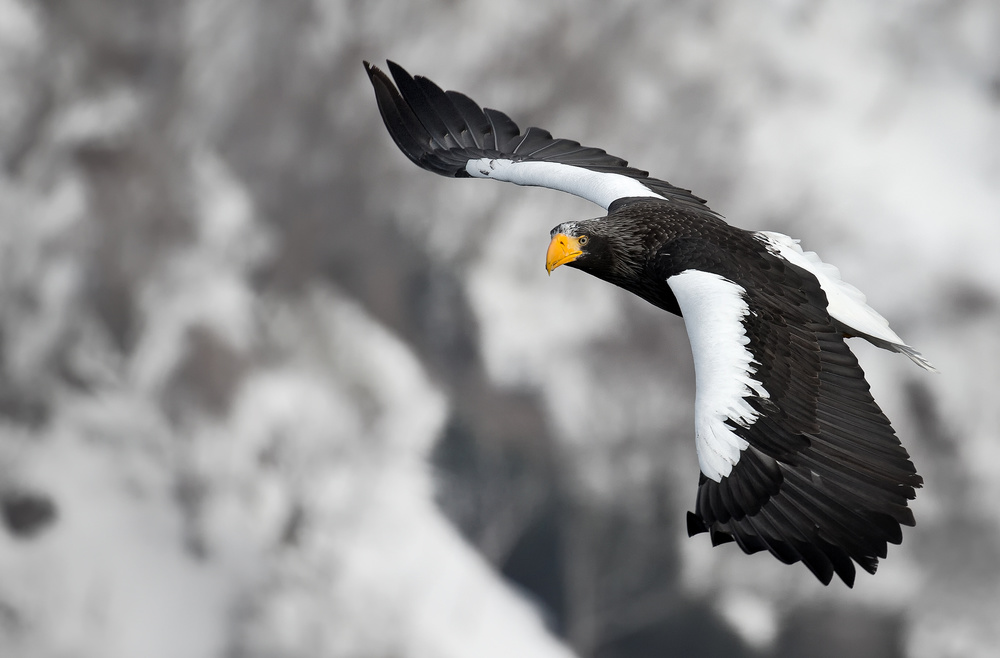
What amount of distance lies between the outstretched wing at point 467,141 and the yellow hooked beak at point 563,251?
1.80 m

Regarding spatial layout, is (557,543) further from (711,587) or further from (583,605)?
(711,587)

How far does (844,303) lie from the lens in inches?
307

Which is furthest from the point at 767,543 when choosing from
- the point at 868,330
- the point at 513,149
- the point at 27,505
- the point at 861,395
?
the point at 27,505

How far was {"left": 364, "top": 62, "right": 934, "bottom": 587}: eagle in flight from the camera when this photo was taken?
5.92 m

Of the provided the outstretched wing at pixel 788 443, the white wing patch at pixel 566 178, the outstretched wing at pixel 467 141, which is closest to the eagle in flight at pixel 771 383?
the outstretched wing at pixel 788 443

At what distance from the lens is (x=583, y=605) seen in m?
34.8

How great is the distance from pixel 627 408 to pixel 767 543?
28.5 m

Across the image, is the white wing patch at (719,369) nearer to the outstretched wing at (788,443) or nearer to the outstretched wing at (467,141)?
the outstretched wing at (788,443)

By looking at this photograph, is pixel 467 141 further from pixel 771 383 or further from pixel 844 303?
pixel 771 383

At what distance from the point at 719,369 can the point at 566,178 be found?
3893 mm

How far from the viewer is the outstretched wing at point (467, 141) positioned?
1005 centimetres

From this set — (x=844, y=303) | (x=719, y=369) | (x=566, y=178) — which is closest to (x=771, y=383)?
(x=719, y=369)

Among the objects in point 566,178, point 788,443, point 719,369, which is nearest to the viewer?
point 788,443

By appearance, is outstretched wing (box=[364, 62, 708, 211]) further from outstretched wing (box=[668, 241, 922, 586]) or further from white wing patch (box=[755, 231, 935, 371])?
outstretched wing (box=[668, 241, 922, 586])
